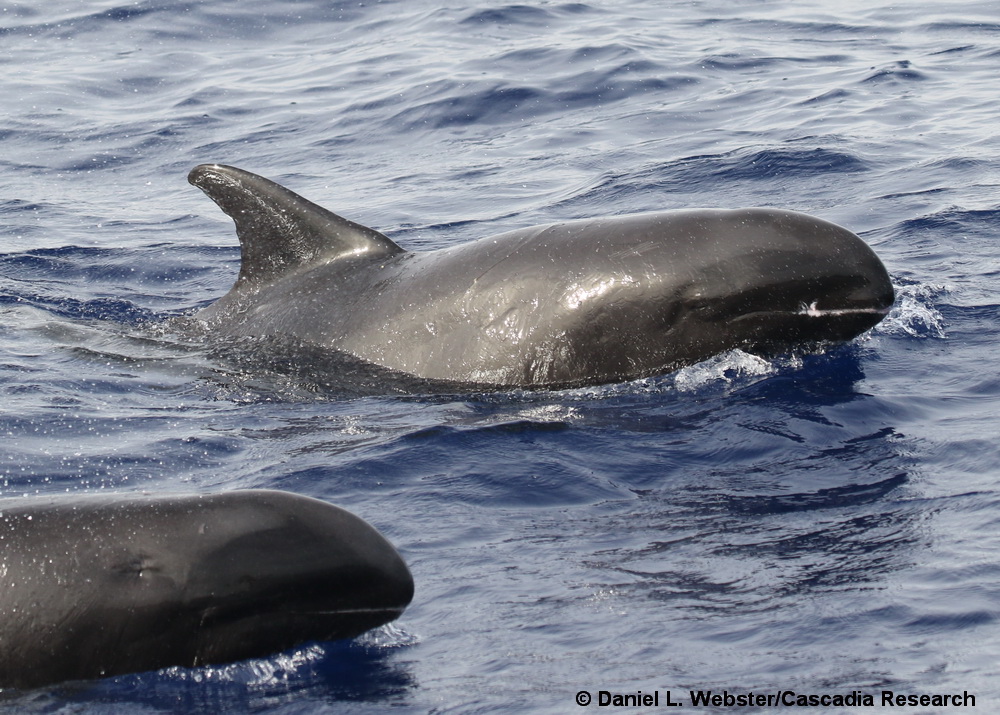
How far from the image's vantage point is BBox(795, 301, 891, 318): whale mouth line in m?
9.92

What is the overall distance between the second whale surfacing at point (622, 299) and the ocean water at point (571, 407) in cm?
24

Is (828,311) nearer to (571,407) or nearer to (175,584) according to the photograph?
(571,407)

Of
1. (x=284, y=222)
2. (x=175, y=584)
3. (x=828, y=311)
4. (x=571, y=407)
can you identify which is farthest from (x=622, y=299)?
(x=175, y=584)

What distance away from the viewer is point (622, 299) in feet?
32.1

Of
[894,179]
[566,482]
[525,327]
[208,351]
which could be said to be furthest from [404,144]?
[566,482]

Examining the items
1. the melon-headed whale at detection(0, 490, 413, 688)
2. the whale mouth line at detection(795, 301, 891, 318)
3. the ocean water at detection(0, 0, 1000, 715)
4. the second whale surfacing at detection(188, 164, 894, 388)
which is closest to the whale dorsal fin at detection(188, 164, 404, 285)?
the second whale surfacing at detection(188, 164, 894, 388)

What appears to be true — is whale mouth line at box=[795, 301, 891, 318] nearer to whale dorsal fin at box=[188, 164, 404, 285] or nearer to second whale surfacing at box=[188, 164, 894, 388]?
second whale surfacing at box=[188, 164, 894, 388]

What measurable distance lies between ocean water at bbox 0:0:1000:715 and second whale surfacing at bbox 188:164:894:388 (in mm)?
241

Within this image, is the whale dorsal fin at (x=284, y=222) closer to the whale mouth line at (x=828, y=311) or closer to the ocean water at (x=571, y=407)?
the ocean water at (x=571, y=407)

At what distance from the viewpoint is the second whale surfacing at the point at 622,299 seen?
32.1ft

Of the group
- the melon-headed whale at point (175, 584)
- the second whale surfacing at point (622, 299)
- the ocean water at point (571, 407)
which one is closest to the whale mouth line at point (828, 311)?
the second whale surfacing at point (622, 299)

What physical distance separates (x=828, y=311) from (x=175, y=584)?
5753 mm

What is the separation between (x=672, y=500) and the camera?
312 inches

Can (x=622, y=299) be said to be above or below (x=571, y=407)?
above
